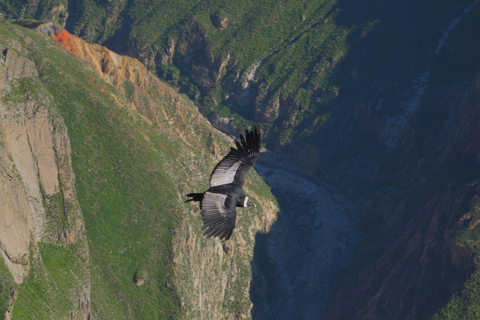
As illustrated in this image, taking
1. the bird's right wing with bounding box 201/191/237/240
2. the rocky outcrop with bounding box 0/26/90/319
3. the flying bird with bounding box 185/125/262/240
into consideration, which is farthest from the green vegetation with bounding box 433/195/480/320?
the bird's right wing with bounding box 201/191/237/240

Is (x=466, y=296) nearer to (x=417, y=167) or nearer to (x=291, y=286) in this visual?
(x=291, y=286)

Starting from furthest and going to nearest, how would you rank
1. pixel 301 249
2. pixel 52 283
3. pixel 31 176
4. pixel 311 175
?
pixel 311 175 → pixel 301 249 → pixel 31 176 → pixel 52 283

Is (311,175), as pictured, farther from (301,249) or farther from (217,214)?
(217,214)

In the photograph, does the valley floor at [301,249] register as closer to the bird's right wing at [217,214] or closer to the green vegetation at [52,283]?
the green vegetation at [52,283]

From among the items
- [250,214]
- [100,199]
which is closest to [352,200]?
[250,214]

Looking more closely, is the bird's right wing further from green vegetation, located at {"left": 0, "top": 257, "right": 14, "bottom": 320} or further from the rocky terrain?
the rocky terrain

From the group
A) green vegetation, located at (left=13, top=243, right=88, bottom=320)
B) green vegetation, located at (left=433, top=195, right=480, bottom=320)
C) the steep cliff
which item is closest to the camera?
green vegetation, located at (left=13, top=243, right=88, bottom=320)

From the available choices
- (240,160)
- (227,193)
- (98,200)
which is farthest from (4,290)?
(227,193)

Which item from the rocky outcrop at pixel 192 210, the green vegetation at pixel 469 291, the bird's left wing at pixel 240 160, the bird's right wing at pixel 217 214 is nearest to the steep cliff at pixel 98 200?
the rocky outcrop at pixel 192 210
